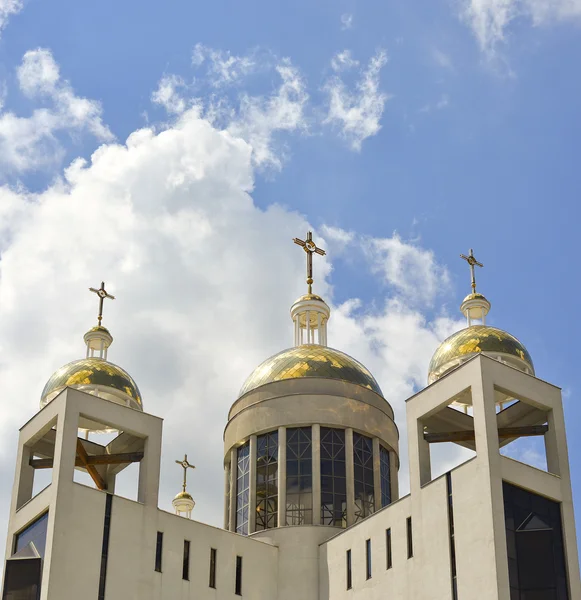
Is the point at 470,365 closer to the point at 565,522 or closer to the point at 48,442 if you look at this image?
the point at 565,522

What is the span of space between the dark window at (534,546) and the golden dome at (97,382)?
14219 mm

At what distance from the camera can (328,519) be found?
123ft

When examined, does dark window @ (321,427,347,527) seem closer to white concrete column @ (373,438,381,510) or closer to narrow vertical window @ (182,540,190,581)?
white concrete column @ (373,438,381,510)

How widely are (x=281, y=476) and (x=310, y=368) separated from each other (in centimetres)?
396

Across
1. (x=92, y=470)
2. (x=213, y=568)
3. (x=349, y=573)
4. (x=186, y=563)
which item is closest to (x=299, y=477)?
(x=349, y=573)

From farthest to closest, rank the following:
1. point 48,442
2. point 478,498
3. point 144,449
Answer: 1. point 48,442
2. point 144,449
3. point 478,498

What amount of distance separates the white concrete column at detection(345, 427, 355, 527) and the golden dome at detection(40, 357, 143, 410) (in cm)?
669

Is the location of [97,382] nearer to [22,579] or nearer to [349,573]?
[22,579]

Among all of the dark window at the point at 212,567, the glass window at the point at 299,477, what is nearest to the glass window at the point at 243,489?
the glass window at the point at 299,477

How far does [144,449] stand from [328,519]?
6.60m

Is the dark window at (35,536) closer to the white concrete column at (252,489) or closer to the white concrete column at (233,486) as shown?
the white concrete column at (252,489)

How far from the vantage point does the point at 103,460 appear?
3575cm

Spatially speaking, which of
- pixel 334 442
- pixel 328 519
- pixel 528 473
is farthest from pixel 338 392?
pixel 528 473

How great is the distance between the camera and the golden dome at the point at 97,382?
1534 inches
